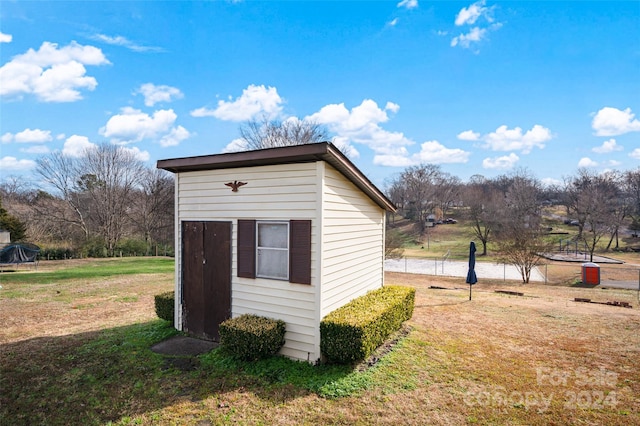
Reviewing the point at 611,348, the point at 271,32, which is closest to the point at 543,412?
the point at 611,348

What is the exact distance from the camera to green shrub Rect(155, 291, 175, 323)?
7430 millimetres

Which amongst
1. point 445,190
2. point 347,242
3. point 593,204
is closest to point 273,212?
point 347,242

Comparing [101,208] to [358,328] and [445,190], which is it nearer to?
[358,328]

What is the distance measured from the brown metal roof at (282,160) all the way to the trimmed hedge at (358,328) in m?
2.52

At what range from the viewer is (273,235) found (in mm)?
6082

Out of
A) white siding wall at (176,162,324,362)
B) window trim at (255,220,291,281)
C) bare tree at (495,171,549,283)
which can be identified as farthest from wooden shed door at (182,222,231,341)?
bare tree at (495,171,549,283)

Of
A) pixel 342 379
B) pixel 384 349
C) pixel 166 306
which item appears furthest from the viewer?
pixel 166 306

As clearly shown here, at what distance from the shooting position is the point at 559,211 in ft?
209

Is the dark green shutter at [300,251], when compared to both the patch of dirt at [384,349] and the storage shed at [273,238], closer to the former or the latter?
the storage shed at [273,238]

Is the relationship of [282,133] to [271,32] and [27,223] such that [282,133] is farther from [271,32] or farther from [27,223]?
[27,223]

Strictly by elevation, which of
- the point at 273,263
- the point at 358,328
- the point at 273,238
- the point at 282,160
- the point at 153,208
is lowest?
the point at 358,328

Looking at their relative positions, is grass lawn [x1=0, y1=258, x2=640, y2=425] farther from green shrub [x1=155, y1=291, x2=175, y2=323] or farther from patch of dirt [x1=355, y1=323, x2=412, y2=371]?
green shrub [x1=155, y1=291, x2=175, y2=323]

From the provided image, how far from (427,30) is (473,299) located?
970 centimetres

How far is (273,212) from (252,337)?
220cm
